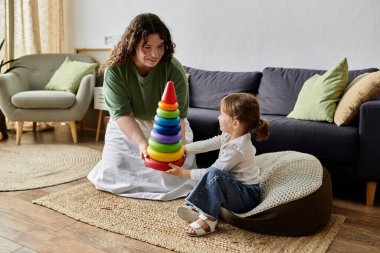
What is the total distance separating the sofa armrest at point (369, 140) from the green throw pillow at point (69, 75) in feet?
8.90

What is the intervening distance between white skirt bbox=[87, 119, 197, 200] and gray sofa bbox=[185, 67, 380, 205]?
0.54 m

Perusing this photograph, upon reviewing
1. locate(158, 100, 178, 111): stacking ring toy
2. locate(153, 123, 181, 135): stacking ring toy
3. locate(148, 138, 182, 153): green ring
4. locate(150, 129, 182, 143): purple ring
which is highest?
locate(158, 100, 178, 111): stacking ring toy

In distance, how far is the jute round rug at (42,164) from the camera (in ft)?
7.75

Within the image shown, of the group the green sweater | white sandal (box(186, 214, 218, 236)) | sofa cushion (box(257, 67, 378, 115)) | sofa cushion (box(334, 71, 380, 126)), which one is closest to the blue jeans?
white sandal (box(186, 214, 218, 236))

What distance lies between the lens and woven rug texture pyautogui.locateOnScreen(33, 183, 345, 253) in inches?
60.4

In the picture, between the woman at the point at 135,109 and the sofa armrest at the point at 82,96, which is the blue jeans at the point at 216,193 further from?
the sofa armrest at the point at 82,96

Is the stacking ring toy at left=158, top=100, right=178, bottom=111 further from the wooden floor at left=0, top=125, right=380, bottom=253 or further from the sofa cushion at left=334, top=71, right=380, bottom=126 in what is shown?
the sofa cushion at left=334, top=71, right=380, bottom=126

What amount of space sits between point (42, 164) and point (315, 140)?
196cm

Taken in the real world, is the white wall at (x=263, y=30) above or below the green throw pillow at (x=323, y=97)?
above

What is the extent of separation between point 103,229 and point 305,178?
96 cm

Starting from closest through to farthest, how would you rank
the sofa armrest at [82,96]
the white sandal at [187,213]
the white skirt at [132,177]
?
the white sandal at [187,213] → the white skirt at [132,177] → the sofa armrest at [82,96]

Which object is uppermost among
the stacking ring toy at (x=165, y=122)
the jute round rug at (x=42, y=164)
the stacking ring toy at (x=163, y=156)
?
the stacking ring toy at (x=165, y=122)

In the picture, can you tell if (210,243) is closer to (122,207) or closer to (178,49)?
(122,207)

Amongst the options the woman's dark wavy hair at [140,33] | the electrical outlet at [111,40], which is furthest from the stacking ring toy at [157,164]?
the electrical outlet at [111,40]
